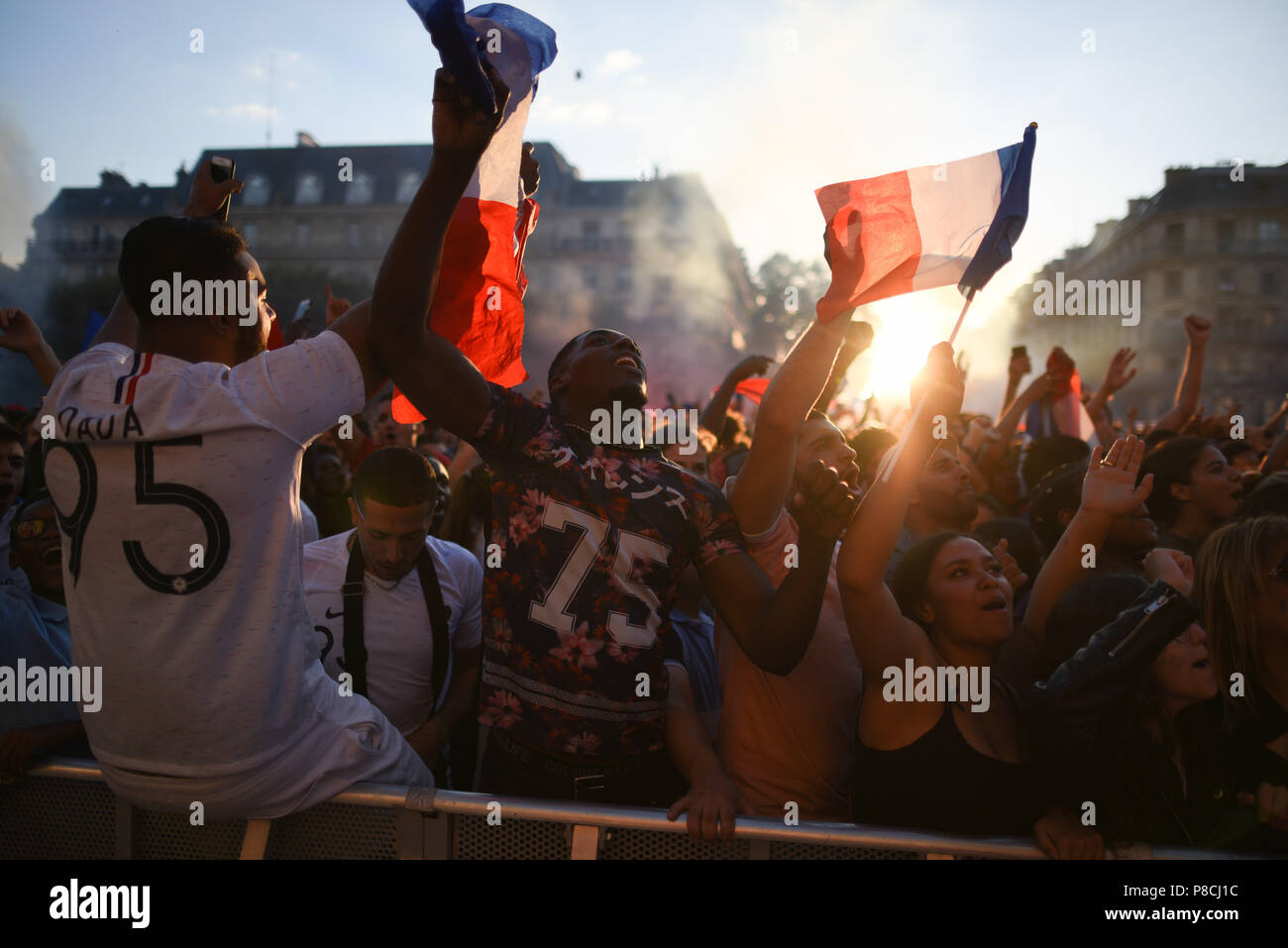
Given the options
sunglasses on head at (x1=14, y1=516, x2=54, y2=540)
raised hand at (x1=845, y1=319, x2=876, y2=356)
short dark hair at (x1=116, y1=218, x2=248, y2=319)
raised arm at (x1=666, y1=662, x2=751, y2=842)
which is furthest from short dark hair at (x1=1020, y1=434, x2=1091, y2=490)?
sunglasses on head at (x1=14, y1=516, x2=54, y2=540)

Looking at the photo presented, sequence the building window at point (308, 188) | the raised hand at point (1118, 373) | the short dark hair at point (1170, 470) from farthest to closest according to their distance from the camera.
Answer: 1. the building window at point (308, 188)
2. the raised hand at point (1118, 373)
3. the short dark hair at point (1170, 470)

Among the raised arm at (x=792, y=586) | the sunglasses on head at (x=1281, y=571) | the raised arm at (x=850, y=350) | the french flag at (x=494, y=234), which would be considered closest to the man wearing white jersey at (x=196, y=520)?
the french flag at (x=494, y=234)

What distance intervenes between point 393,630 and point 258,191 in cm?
6813

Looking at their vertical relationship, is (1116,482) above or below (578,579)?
above

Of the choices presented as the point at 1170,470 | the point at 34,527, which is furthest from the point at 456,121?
the point at 1170,470

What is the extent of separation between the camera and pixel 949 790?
6.86 ft

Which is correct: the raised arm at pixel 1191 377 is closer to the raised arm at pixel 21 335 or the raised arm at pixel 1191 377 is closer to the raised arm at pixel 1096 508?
the raised arm at pixel 1096 508

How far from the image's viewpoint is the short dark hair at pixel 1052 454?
17.5 feet

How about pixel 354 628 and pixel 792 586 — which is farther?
pixel 354 628

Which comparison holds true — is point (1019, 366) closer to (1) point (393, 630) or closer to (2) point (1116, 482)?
(2) point (1116, 482)

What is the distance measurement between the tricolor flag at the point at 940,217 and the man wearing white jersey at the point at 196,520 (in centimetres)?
152
